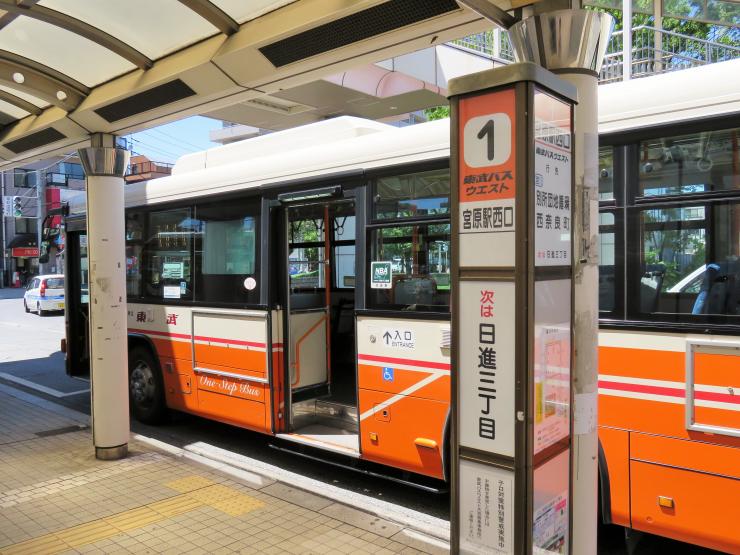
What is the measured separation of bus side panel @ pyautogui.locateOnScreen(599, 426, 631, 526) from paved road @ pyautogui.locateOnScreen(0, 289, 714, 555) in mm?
363

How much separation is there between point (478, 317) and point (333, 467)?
13.3ft

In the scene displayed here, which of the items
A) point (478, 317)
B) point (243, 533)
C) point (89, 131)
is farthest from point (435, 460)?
point (89, 131)

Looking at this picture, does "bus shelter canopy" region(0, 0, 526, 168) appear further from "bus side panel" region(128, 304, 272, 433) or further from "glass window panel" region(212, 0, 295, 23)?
"bus side panel" region(128, 304, 272, 433)

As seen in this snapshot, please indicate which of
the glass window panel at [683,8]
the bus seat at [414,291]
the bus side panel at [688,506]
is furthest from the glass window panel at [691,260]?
the glass window panel at [683,8]

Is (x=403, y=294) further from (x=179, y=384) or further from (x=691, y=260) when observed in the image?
(x=179, y=384)

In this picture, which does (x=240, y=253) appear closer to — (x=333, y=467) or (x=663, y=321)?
(x=333, y=467)

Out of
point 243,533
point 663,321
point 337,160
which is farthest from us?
point 337,160

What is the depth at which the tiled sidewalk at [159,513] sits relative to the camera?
4352 mm

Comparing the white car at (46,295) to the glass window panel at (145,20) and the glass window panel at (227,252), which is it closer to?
the glass window panel at (227,252)

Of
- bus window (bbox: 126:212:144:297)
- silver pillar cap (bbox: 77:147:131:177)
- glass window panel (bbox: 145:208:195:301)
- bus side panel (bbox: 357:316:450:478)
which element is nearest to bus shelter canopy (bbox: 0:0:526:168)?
silver pillar cap (bbox: 77:147:131:177)

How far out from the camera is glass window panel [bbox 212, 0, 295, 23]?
Result: 433 centimetres

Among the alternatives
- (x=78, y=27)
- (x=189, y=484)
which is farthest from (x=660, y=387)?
(x=78, y=27)

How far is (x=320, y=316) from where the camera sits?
6.74 metres

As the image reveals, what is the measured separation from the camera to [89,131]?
6.20 meters
